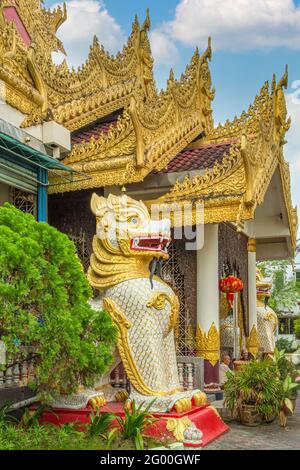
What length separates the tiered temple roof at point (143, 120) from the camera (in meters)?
8.09

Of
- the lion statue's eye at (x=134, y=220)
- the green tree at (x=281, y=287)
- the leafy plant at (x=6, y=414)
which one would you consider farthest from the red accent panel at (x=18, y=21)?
the green tree at (x=281, y=287)

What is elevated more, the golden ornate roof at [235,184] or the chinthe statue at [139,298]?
the golden ornate roof at [235,184]

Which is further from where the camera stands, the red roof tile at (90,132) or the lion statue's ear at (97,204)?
the red roof tile at (90,132)

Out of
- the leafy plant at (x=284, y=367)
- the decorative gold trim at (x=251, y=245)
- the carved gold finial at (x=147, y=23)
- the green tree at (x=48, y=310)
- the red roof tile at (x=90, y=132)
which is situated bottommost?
the leafy plant at (x=284, y=367)

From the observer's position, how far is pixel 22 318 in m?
4.61

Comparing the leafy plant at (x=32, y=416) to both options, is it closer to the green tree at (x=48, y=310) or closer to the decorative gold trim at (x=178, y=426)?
the green tree at (x=48, y=310)

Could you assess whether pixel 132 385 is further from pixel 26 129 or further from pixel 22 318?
pixel 26 129

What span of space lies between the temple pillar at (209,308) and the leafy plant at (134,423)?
127 inches

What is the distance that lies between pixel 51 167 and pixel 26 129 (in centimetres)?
71

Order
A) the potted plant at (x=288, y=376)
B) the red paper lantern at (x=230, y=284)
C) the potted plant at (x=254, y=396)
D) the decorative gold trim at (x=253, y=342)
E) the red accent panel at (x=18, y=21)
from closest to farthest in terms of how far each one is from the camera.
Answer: the potted plant at (x=254, y=396) → the potted plant at (x=288, y=376) → the red paper lantern at (x=230, y=284) → the red accent panel at (x=18, y=21) → the decorative gold trim at (x=253, y=342)

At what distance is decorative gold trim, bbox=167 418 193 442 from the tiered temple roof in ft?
10.4

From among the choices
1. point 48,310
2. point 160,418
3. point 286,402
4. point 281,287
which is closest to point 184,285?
point 286,402

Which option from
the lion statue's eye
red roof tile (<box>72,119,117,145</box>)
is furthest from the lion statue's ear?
red roof tile (<box>72,119,117,145</box>)

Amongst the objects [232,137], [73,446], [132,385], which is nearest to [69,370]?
[73,446]
